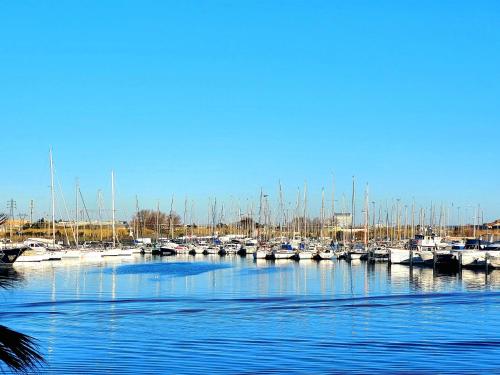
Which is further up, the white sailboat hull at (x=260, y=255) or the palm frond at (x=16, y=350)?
the palm frond at (x=16, y=350)

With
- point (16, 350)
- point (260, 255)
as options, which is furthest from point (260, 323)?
point (260, 255)

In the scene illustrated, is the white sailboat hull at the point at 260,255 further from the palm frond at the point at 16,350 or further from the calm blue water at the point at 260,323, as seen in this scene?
the palm frond at the point at 16,350

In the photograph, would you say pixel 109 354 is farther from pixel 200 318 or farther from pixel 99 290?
pixel 99 290

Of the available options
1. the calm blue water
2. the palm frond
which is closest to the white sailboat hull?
the calm blue water

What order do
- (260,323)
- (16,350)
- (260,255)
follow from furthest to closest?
(260,255), (260,323), (16,350)

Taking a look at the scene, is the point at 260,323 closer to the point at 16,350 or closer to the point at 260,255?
the point at 16,350

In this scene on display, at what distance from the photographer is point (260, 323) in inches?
1580

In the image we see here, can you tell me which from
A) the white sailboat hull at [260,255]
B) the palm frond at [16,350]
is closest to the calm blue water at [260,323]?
the palm frond at [16,350]

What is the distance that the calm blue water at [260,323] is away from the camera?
91.9 ft

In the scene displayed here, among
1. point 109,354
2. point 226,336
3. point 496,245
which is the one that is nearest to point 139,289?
point 226,336

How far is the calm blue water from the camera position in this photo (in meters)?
28.0

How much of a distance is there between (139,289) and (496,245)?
54317 mm

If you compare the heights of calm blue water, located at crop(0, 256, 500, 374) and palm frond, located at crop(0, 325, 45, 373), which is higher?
palm frond, located at crop(0, 325, 45, 373)

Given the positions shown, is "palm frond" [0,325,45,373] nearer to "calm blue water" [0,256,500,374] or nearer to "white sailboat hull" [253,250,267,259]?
"calm blue water" [0,256,500,374]
